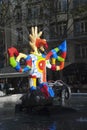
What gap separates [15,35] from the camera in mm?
58625

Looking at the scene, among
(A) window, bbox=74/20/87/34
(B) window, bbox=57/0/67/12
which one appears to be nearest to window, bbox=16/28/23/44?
(B) window, bbox=57/0/67/12

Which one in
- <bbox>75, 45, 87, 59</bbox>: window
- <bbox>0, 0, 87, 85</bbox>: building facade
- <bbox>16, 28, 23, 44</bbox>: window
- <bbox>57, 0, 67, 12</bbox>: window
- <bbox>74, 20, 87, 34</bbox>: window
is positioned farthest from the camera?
<bbox>16, 28, 23, 44</bbox>: window

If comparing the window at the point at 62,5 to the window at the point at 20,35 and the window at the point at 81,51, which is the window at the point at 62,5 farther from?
the window at the point at 20,35

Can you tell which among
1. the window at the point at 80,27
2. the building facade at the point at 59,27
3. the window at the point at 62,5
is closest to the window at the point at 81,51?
the building facade at the point at 59,27

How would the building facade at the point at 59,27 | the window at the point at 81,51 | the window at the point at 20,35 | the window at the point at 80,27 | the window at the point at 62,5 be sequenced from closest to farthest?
the building facade at the point at 59,27 < the window at the point at 80,27 < the window at the point at 81,51 < the window at the point at 62,5 < the window at the point at 20,35

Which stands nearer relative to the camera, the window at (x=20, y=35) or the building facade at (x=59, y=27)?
the building facade at (x=59, y=27)

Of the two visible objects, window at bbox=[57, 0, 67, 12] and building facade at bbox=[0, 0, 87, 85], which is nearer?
building facade at bbox=[0, 0, 87, 85]

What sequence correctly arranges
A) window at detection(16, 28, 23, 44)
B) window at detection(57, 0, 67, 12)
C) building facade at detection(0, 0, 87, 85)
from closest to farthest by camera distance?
building facade at detection(0, 0, 87, 85) < window at detection(57, 0, 67, 12) < window at detection(16, 28, 23, 44)

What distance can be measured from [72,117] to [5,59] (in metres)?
38.8

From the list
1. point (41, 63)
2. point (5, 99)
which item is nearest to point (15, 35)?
point (5, 99)

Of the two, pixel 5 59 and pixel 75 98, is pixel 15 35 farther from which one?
pixel 75 98

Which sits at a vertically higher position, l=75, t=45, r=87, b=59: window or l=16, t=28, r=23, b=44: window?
l=16, t=28, r=23, b=44: window

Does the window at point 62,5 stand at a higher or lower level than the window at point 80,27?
higher

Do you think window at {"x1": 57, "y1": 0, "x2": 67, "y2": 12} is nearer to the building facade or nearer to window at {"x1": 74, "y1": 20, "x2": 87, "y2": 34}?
the building facade
